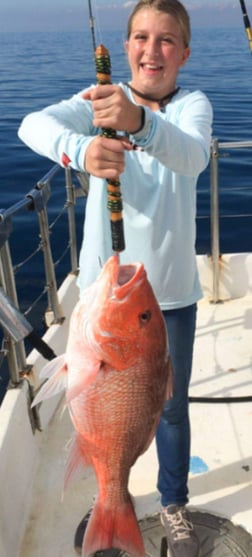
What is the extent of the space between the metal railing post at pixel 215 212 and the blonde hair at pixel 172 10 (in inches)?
90.8

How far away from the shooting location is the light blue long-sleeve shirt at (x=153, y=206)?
1.91 meters

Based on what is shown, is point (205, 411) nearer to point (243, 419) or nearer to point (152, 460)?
point (243, 419)

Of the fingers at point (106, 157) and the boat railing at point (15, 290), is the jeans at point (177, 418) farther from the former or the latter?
the fingers at point (106, 157)

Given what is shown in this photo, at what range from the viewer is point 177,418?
7.87 feet

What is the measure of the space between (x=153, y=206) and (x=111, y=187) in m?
0.55

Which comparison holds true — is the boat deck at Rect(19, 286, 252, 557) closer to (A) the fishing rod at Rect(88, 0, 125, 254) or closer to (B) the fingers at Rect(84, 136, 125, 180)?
(A) the fishing rod at Rect(88, 0, 125, 254)

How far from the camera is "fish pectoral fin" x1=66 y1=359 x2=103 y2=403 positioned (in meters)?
1.56

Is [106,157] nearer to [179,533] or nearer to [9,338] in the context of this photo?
[9,338]

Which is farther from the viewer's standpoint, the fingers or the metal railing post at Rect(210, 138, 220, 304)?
the metal railing post at Rect(210, 138, 220, 304)

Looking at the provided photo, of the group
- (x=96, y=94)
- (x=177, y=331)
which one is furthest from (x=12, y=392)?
(x=96, y=94)

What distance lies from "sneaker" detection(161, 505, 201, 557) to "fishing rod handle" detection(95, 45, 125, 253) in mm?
1475

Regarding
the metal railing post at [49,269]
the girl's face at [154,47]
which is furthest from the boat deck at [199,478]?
the girl's face at [154,47]

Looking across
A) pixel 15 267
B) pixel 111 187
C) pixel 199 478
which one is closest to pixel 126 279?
pixel 111 187

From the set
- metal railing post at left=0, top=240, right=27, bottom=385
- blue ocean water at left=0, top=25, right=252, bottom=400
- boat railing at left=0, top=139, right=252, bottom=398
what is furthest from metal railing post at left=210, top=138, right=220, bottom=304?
metal railing post at left=0, top=240, right=27, bottom=385
